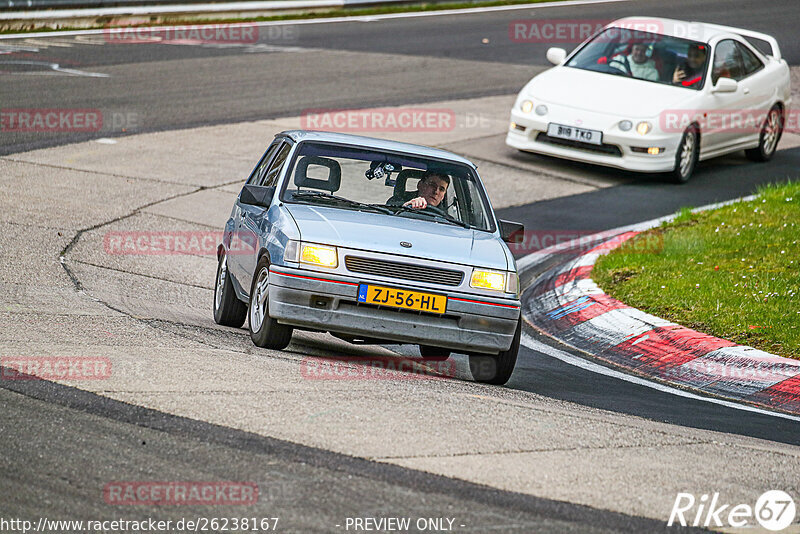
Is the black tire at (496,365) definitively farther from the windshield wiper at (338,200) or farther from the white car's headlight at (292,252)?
the white car's headlight at (292,252)

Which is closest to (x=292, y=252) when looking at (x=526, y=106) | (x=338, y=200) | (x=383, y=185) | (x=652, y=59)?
(x=338, y=200)

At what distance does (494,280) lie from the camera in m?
7.46

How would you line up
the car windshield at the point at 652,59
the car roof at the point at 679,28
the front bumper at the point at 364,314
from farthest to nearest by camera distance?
1. the car roof at the point at 679,28
2. the car windshield at the point at 652,59
3. the front bumper at the point at 364,314

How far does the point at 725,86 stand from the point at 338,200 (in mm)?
8729

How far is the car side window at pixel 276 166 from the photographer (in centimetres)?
855

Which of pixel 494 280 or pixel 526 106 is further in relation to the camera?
pixel 526 106

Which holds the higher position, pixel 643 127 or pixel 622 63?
pixel 622 63

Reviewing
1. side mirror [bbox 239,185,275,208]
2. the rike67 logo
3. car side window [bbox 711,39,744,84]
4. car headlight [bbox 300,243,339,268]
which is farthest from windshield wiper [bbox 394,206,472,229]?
car side window [bbox 711,39,744,84]

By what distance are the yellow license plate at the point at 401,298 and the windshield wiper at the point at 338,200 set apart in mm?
949

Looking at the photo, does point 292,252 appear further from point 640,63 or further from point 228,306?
point 640,63

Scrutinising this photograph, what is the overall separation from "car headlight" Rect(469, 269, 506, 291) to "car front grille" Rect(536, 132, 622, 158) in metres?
7.74

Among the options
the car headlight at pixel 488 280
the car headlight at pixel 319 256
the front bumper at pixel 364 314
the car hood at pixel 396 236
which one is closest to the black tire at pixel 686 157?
Result: the car hood at pixel 396 236

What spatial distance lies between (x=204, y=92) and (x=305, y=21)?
30.8 feet

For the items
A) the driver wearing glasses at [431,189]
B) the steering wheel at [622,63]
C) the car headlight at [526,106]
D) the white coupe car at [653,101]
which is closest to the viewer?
the driver wearing glasses at [431,189]
